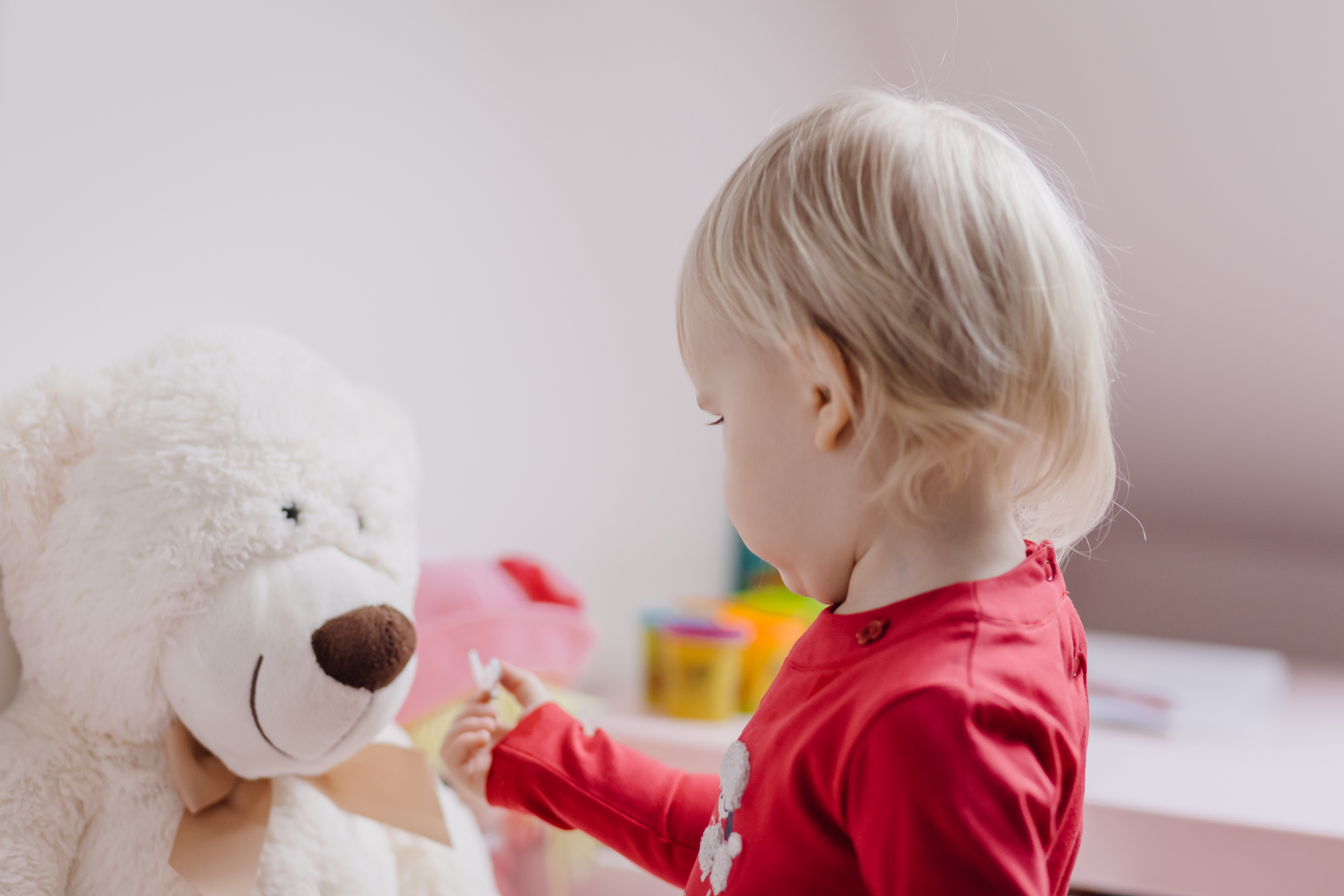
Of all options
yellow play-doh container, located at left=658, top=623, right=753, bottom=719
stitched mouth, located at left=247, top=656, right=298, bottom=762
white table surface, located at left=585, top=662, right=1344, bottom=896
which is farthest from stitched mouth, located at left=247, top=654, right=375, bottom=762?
yellow play-doh container, located at left=658, top=623, right=753, bottom=719

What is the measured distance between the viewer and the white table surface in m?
0.99

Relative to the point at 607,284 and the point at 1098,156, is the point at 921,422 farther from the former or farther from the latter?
the point at 1098,156

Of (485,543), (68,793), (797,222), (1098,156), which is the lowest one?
(485,543)

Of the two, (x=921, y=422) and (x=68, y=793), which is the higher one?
(x=921, y=422)

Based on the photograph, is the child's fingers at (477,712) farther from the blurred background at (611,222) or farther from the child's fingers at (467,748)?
the blurred background at (611,222)

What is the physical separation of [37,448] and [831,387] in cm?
41

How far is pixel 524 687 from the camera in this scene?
26.9 inches

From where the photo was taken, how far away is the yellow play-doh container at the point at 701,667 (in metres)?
1.19

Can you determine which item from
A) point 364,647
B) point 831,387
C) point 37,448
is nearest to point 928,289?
point 831,387

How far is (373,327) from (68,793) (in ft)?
1.56

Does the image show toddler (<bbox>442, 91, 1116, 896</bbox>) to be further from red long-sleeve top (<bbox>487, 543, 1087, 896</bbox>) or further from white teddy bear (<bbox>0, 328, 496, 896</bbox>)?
white teddy bear (<bbox>0, 328, 496, 896</bbox>)

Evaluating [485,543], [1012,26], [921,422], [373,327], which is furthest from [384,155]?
[1012,26]

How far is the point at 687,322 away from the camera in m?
0.55

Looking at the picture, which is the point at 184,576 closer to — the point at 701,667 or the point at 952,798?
the point at 952,798
